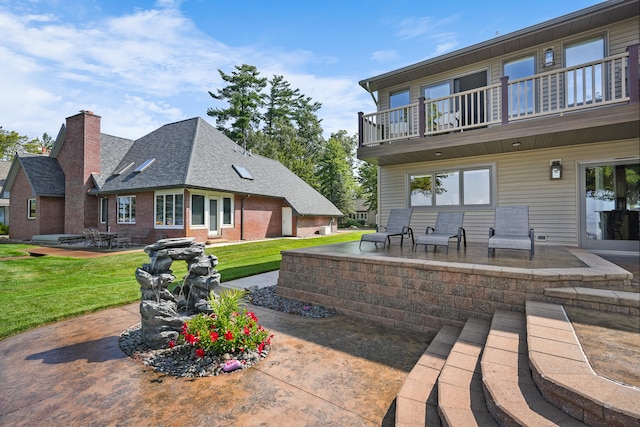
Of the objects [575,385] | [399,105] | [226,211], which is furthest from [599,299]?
[226,211]

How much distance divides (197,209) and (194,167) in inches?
82.6

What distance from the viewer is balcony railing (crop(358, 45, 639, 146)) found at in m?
6.16

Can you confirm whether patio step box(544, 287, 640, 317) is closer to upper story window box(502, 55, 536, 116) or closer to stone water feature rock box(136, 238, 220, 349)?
stone water feature rock box(136, 238, 220, 349)

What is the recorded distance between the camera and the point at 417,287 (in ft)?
15.3

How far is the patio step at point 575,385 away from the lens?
1.76m

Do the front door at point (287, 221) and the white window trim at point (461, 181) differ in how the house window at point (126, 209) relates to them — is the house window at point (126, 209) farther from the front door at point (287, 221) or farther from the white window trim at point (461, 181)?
the white window trim at point (461, 181)

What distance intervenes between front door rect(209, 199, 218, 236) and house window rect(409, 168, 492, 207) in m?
10.4

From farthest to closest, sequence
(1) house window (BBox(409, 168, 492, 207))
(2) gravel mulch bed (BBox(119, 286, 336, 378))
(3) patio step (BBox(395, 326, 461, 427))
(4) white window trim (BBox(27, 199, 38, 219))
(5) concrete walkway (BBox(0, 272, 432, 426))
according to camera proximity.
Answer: (4) white window trim (BBox(27, 199, 38, 219))
(1) house window (BBox(409, 168, 492, 207))
(2) gravel mulch bed (BBox(119, 286, 336, 378))
(5) concrete walkway (BBox(0, 272, 432, 426))
(3) patio step (BBox(395, 326, 461, 427))

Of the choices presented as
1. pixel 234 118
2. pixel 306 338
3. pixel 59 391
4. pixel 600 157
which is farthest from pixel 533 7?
pixel 234 118

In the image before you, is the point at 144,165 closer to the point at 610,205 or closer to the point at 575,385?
the point at 575,385

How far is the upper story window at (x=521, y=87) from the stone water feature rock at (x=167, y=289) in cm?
749

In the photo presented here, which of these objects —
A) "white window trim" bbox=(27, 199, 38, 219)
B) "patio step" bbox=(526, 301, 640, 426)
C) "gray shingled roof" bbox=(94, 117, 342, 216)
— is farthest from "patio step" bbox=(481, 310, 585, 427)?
"white window trim" bbox=(27, 199, 38, 219)

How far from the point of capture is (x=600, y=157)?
23.9 ft

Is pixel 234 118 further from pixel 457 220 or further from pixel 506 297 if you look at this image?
pixel 506 297
